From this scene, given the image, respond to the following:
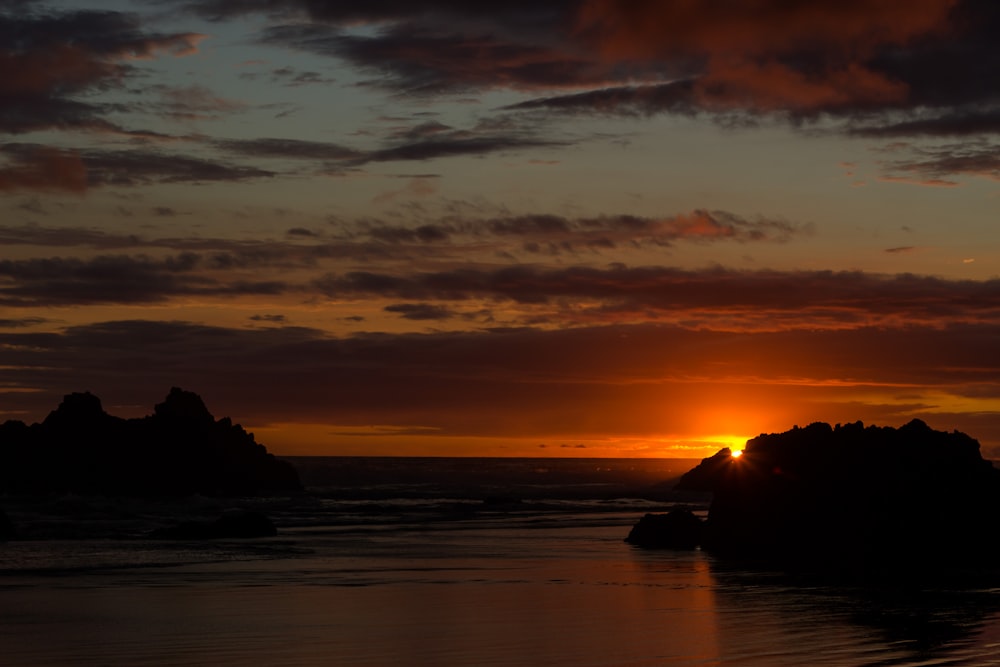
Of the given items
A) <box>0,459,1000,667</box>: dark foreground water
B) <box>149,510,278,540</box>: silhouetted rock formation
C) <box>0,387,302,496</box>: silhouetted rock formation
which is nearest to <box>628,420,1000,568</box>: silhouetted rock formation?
<box>0,459,1000,667</box>: dark foreground water

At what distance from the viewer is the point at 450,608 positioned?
2991 cm

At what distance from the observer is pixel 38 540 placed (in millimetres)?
53812

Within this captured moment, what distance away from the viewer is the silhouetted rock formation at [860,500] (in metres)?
40.8

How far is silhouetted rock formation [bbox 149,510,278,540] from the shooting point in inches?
2144

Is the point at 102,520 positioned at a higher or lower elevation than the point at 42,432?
lower

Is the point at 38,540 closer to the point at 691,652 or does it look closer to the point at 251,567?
the point at 251,567

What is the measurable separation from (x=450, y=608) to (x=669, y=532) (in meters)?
21.4

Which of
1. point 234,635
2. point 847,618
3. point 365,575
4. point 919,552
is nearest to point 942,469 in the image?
point 919,552

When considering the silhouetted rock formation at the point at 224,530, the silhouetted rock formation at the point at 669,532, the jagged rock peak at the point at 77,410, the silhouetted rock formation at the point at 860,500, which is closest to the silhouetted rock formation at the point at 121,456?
the jagged rock peak at the point at 77,410

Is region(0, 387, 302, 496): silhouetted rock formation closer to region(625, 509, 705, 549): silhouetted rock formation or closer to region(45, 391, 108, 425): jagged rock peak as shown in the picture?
region(45, 391, 108, 425): jagged rock peak

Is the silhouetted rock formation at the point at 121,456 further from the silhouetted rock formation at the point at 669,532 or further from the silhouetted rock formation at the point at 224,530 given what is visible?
the silhouetted rock formation at the point at 669,532

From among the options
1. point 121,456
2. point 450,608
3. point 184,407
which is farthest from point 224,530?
point 184,407

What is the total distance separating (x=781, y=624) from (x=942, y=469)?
59.0 feet

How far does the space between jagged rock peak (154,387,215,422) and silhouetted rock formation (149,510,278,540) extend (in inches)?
2746
